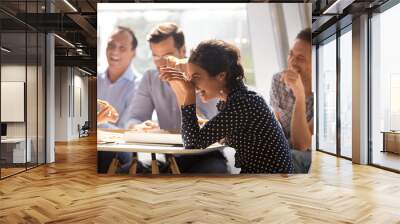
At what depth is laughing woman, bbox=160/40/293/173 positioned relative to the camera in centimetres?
617

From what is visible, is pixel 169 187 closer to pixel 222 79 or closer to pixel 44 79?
pixel 222 79

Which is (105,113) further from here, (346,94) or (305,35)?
(346,94)

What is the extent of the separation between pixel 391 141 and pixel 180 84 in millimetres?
4117

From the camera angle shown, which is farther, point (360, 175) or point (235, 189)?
point (360, 175)

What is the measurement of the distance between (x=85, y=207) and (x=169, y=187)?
1.45 metres

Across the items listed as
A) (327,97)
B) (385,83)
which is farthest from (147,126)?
(327,97)

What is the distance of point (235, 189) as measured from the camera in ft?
17.9

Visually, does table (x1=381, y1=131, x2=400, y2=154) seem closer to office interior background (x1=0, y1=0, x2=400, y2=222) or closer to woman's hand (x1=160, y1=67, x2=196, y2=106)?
office interior background (x1=0, y1=0, x2=400, y2=222)

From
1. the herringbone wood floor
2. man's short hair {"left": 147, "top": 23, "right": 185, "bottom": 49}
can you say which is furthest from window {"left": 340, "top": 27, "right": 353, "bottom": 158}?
man's short hair {"left": 147, "top": 23, "right": 185, "bottom": 49}

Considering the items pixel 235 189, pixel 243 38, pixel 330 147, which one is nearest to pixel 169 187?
pixel 235 189

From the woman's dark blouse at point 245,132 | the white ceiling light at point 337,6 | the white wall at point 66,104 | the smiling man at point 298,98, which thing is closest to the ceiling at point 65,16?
the white ceiling light at point 337,6

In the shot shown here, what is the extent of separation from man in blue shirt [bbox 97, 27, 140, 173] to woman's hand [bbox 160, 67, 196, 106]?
19.0 inches

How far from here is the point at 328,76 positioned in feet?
34.8

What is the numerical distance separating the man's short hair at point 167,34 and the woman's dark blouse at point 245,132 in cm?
107
